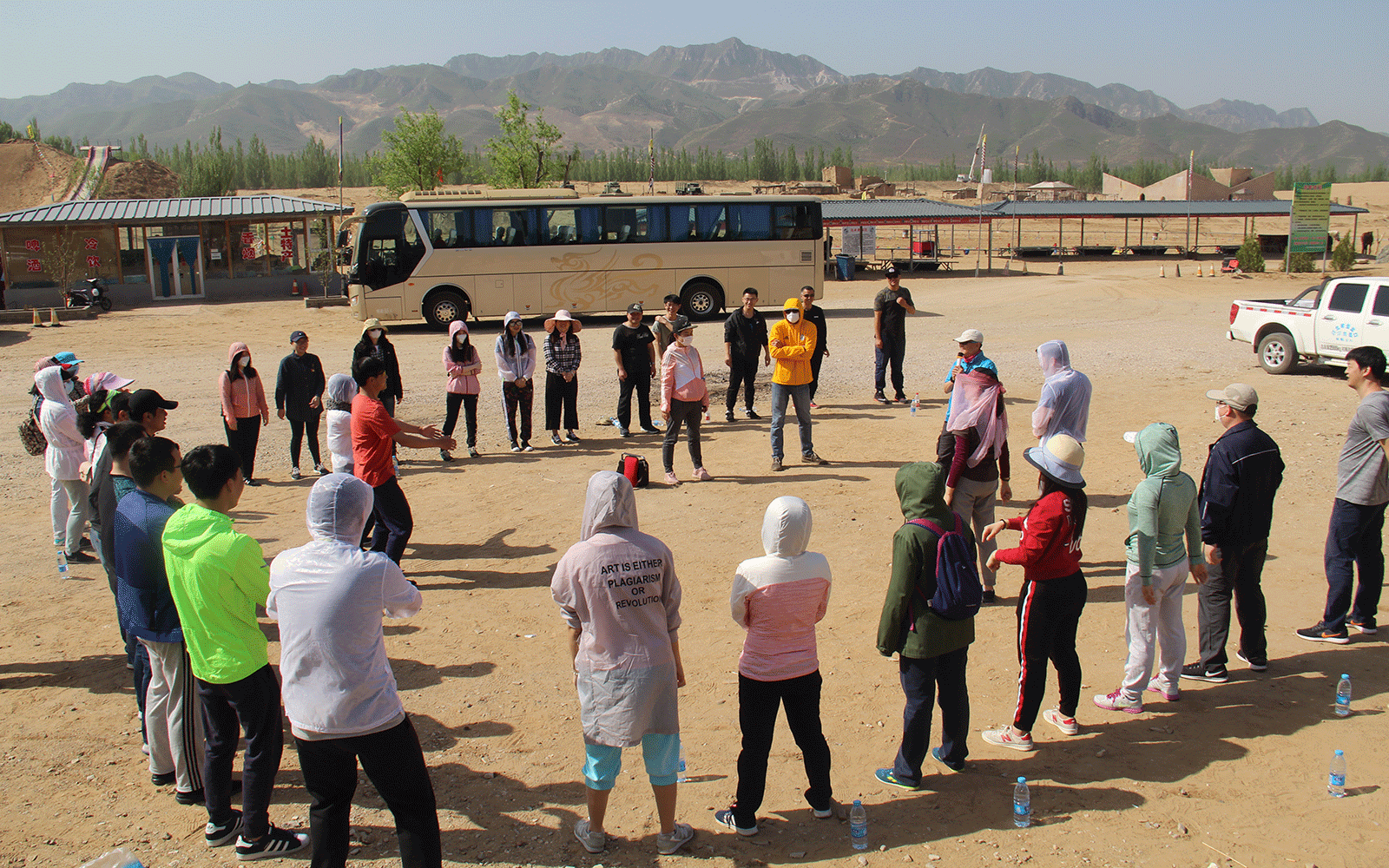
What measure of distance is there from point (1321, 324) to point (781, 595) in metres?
14.2

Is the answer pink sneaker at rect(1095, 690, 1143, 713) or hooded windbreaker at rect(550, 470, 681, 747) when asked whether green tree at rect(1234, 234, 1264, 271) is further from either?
hooded windbreaker at rect(550, 470, 681, 747)

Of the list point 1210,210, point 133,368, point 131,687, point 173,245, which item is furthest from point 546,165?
point 131,687

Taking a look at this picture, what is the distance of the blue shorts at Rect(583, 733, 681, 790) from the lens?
3.64 metres

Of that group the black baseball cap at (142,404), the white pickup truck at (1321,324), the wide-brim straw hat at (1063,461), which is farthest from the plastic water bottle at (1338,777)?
the white pickup truck at (1321,324)

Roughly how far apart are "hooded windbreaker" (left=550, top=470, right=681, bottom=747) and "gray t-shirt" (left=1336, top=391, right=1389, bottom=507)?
178 inches

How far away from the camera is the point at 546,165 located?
52031 millimetres

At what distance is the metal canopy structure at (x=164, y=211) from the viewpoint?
2781 cm

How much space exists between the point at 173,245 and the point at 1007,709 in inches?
1246

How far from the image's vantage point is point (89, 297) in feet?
86.7

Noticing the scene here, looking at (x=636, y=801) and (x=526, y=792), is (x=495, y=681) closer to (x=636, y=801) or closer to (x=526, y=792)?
(x=526, y=792)

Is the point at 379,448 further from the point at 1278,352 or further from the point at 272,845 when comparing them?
the point at 1278,352

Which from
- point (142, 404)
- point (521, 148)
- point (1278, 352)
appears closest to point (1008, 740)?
point (142, 404)

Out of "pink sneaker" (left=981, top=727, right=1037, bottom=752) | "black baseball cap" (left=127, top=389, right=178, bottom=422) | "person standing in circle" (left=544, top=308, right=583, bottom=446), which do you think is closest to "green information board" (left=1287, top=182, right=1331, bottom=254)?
"person standing in circle" (left=544, top=308, right=583, bottom=446)

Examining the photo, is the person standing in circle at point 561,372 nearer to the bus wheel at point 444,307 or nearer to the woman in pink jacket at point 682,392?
the woman in pink jacket at point 682,392
